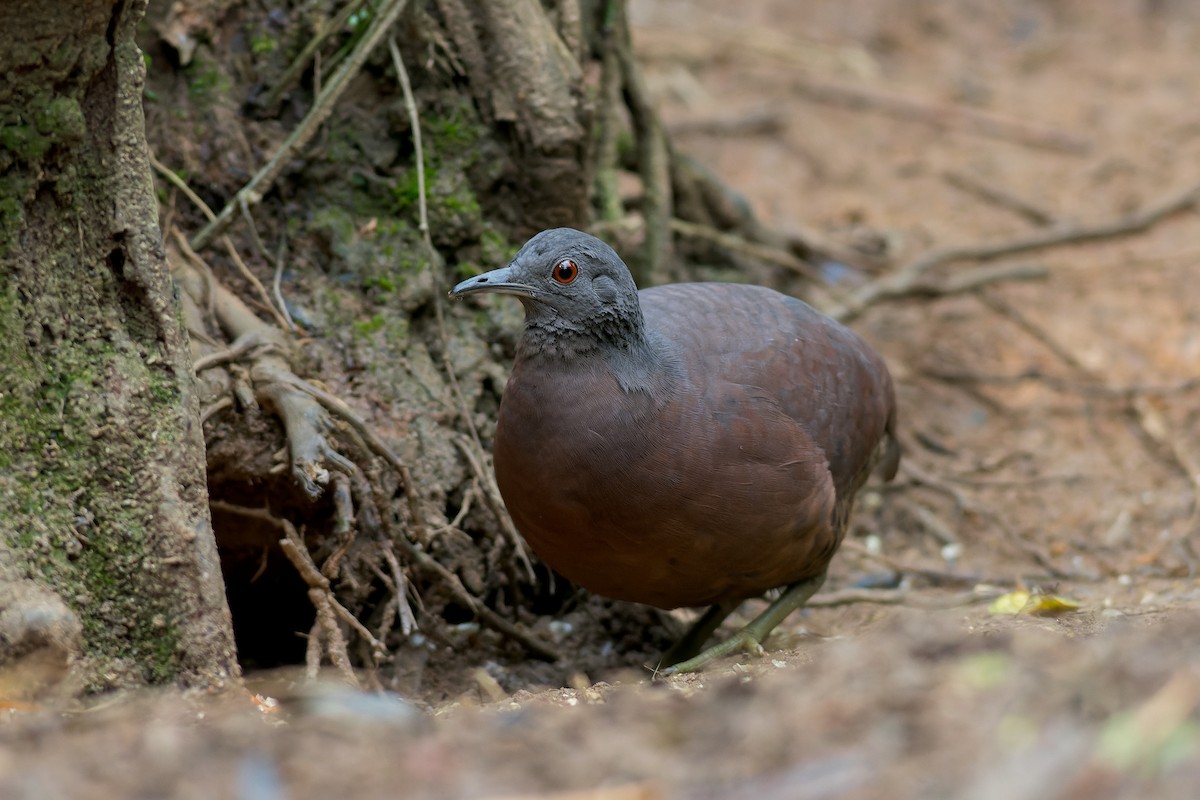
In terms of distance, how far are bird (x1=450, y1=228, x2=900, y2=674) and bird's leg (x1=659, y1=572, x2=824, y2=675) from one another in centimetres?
3

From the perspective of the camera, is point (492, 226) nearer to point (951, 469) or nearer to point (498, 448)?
point (498, 448)

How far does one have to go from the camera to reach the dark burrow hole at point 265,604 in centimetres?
480

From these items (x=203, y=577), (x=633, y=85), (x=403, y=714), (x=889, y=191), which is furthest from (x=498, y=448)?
(x=889, y=191)

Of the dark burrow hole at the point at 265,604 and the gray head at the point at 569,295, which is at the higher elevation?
the gray head at the point at 569,295

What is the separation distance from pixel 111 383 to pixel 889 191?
21.9 feet

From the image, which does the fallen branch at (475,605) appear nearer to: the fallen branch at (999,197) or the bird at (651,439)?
the bird at (651,439)

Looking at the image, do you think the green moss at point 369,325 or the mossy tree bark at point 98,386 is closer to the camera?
the mossy tree bark at point 98,386

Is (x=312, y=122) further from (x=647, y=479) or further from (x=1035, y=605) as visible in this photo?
(x=1035, y=605)

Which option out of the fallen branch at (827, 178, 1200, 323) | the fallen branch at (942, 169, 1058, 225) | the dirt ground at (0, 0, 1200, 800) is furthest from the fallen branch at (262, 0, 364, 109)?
the fallen branch at (942, 169, 1058, 225)

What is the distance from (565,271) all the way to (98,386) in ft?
4.78

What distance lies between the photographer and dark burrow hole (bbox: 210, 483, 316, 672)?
4797 mm

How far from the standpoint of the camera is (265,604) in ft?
→ 16.7

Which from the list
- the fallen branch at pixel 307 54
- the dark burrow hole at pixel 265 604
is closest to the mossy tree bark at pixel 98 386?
the dark burrow hole at pixel 265 604

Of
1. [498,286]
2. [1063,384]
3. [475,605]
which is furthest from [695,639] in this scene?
[1063,384]
